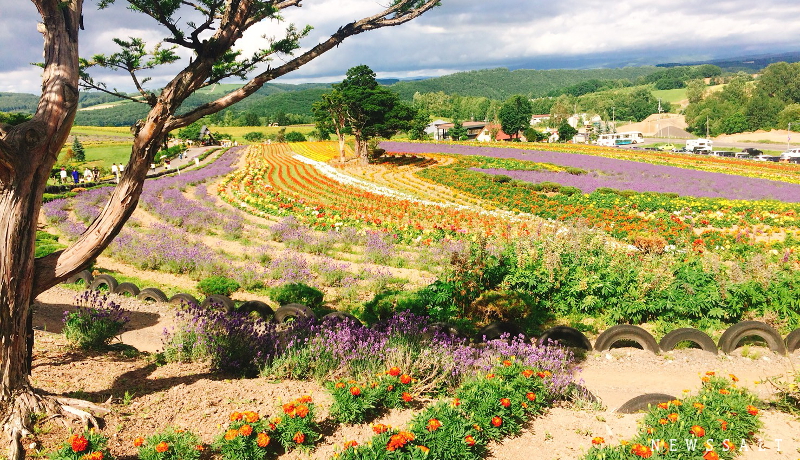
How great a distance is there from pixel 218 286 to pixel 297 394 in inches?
256

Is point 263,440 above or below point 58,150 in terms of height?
below

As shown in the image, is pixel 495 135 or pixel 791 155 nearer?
pixel 791 155

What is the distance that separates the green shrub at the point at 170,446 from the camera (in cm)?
399

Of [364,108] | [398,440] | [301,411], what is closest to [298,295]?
[301,411]

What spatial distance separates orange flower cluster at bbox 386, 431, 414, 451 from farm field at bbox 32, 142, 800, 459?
26mm

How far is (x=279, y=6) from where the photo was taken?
5.75 meters

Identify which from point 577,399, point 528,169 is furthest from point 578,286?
point 528,169

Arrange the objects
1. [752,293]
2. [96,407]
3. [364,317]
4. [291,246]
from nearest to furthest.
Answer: [96,407], [752,293], [364,317], [291,246]

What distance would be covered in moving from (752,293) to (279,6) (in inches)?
379

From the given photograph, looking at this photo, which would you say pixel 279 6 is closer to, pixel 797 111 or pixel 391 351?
pixel 391 351

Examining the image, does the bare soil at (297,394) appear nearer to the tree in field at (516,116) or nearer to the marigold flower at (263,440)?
the marigold flower at (263,440)

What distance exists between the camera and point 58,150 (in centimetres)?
466

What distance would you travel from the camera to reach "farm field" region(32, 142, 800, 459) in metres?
5.11

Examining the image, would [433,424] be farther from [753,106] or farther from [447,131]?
[753,106]
